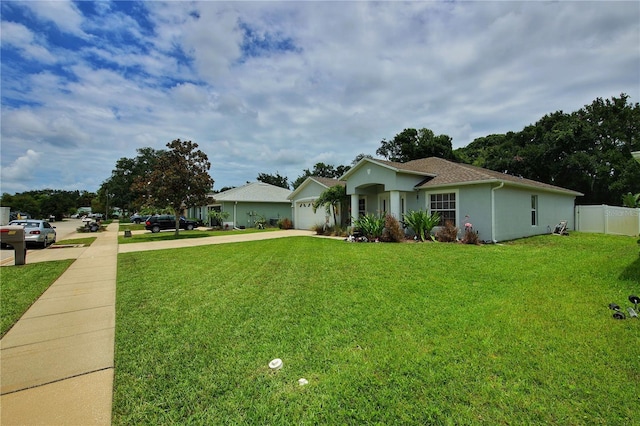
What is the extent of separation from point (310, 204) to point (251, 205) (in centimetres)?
886

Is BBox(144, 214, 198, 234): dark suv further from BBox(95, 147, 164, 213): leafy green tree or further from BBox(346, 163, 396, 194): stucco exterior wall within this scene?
BBox(95, 147, 164, 213): leafy green tree

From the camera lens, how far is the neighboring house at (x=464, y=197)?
46.3 ft

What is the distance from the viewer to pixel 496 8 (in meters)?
9.73

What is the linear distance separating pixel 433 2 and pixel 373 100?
9463 mm

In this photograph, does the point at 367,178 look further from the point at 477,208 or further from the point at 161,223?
the point at 161,223

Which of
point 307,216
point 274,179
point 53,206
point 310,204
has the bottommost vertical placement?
→ point 307,216

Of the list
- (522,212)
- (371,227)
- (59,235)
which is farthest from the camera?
(59,235)

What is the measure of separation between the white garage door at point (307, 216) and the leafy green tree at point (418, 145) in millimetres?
17054

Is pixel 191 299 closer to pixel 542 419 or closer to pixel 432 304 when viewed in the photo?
pixel 432 304

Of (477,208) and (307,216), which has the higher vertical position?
(477,208)

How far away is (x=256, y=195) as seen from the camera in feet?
107

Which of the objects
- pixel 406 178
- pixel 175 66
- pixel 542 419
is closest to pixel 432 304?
pixel 542 419

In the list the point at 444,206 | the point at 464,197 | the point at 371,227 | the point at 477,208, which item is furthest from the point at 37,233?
the point at 477,208

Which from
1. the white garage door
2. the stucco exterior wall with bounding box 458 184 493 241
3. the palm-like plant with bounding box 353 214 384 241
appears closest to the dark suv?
the white garage door
